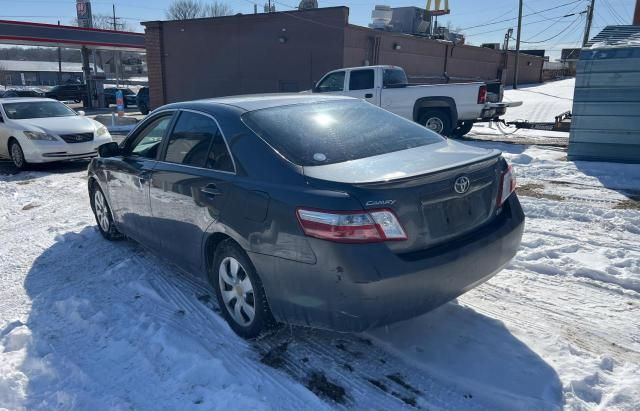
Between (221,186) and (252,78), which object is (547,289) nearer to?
(221,186)

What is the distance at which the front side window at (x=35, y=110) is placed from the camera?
1098 cm

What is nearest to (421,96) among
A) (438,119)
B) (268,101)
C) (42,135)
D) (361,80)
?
(438,119)

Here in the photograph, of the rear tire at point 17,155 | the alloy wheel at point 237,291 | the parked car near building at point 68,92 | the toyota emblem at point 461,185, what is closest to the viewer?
the toyota emblem at point 461,185

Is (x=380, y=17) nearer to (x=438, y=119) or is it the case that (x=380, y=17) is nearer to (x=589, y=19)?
(x=438, y=119)

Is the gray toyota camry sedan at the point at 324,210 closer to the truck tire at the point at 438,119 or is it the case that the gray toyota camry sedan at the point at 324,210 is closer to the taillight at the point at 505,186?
the taillight at the point at 505,186

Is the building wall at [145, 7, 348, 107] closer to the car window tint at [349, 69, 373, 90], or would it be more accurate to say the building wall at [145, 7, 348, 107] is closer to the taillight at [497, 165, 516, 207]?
the car window tint at [349, 69, 373, 90]

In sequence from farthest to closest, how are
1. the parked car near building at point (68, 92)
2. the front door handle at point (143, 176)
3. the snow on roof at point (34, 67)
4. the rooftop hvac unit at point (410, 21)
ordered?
the snow on roof at point (34, 67) < the parked car near building at point (68, 92) < the rooftop hvac unit at point (410, 21) < the front door handle at point (143, 176)

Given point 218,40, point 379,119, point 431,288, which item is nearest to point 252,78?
point 218,40

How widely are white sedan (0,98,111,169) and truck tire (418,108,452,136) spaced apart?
25.0 feet

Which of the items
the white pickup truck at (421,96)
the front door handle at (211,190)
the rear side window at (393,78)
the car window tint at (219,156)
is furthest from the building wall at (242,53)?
the front door handle at (211,190)

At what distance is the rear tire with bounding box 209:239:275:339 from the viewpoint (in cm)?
325

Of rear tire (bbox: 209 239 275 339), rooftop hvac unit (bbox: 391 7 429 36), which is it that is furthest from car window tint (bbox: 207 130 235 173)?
rooftop hvac unit (bbox: 391 7 429 36)

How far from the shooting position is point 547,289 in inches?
160

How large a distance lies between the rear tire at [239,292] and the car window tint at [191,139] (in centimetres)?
76
